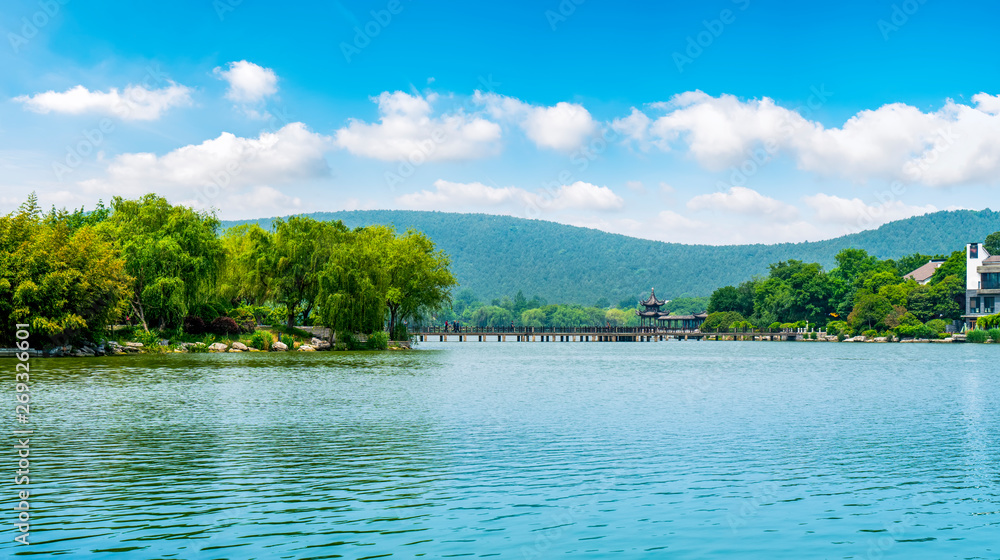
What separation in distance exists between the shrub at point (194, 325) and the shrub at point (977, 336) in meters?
85.2

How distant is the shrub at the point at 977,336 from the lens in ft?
312

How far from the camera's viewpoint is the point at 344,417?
2041cm

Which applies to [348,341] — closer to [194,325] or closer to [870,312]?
[194,325]

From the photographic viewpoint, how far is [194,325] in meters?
57.6

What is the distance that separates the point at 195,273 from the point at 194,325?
623cm

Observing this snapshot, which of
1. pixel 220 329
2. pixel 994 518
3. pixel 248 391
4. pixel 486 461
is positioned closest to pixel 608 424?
pixel 486 461

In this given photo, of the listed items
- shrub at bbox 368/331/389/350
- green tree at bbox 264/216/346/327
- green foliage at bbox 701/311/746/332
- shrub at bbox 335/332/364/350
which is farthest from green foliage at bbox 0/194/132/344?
green foliage at bbox 701/311/746/332

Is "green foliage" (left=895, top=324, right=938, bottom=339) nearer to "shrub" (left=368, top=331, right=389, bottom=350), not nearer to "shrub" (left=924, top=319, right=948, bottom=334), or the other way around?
"shrub" (left=924, top=319, right=948, bottom=334)

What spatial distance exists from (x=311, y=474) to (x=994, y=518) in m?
9.66

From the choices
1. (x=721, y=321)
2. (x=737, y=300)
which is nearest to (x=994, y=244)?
(x=737, y=300)

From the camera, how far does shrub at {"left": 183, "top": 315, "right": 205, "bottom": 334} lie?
187ft

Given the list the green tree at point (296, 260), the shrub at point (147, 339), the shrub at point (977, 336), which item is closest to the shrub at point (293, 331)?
the green tree at point (296, 260)

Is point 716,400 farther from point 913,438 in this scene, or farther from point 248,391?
point 248,391

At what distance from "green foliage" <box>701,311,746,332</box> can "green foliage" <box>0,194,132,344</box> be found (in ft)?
353
